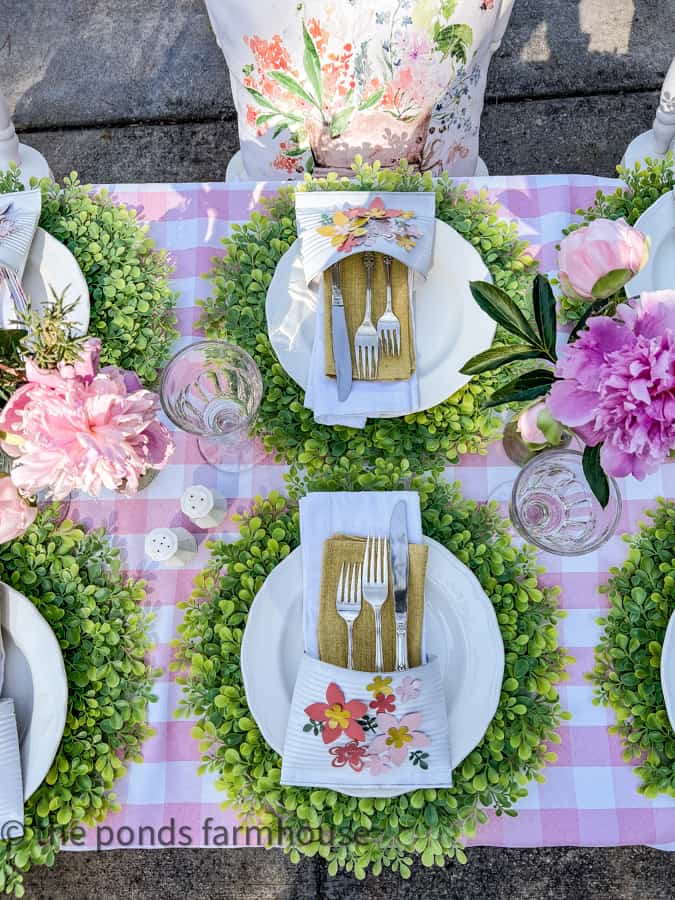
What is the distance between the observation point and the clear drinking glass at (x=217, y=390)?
0.91 meters

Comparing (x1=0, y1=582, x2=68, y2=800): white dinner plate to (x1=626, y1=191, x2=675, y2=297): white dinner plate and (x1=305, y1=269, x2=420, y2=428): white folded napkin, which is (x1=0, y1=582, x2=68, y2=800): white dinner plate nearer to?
(x1=305, y1=269, x2=420, y2=428): white folded napkin

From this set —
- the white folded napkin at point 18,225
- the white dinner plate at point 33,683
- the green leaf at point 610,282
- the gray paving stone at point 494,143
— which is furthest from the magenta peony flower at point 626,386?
the gray paving stone at point 494,143

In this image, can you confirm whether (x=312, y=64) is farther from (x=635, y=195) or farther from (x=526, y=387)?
(x=526, y=387)

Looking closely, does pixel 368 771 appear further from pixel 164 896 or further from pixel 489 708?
pixel 164 896

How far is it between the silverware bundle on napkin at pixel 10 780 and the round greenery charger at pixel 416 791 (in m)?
0.20

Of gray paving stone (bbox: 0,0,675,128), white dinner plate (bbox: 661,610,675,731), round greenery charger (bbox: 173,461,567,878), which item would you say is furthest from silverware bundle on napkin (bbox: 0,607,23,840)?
gray paving stone (bbox: 0,0,675,128)

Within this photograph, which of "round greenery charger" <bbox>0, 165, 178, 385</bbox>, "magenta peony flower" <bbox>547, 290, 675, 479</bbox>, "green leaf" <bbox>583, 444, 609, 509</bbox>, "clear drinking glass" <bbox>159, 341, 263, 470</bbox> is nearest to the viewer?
"magenta peony flower" <bbox>547, 290, 675, 479</bbox>

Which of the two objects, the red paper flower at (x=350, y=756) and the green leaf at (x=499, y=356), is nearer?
the green leaf at (x=499, y=356)

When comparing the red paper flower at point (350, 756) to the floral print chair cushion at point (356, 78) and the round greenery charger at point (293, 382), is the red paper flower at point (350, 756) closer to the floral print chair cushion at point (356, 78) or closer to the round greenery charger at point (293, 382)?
the round greenery charger at point (293, 382)

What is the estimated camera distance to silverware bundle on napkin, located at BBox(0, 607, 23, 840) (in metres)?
0.81

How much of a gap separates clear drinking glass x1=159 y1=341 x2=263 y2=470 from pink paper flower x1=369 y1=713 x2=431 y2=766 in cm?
41

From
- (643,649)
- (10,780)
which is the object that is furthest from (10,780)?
(643,649)

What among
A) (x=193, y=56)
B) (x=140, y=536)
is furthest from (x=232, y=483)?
(x=193, y=56)

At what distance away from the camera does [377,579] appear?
87 cm
